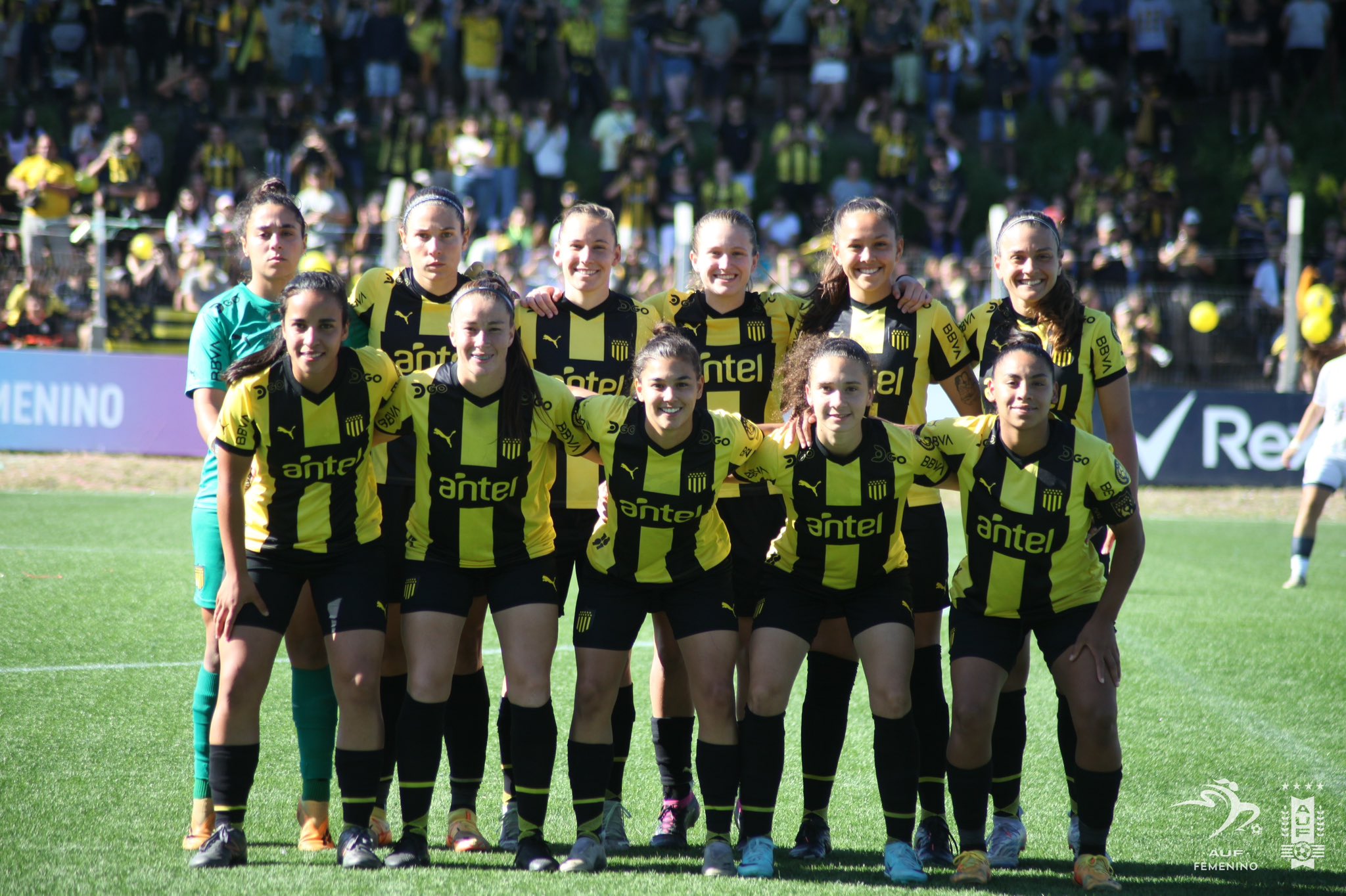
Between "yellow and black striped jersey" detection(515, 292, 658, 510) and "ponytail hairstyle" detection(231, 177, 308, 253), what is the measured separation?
0.82m

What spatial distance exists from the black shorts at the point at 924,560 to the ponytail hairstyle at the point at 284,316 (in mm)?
1990

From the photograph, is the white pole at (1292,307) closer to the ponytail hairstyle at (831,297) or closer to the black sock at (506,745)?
the ponytail hairstyle at (831,297)

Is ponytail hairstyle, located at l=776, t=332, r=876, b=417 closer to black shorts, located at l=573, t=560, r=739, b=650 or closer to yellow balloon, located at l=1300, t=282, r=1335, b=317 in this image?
black shorts, located at l=573, t=560, r=739, b=650

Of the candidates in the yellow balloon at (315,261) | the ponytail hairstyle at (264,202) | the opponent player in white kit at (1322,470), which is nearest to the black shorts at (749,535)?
the ponytail hairstyle at (264,202)

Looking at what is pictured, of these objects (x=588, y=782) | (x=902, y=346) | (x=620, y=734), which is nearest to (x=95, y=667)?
(x=620, y=734)

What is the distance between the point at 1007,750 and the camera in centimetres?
414

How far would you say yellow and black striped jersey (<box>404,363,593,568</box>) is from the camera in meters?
3.83

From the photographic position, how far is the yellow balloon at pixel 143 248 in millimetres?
13859

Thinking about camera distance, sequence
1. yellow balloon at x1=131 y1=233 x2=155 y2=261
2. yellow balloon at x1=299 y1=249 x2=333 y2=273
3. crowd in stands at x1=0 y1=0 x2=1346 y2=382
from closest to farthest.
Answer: yellow balloon at x1=299 y1=249 x2=333 y2=273 < yellow balloon at x1=131 y1=233 x2=155 y2=261 < crowd in stands at x1=0 y1=0 x2=1346 y2=382

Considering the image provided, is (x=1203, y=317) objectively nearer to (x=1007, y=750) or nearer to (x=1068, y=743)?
(x=1068, y=743)

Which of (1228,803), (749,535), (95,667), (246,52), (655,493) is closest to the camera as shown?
(655,493)

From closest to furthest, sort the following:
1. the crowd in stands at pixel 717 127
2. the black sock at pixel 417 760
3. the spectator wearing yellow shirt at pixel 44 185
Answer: the black sock at pixel 417 760
the spectator wearing yellow shirt at pixel 44 185
the crowd in stands at pixel 717 127

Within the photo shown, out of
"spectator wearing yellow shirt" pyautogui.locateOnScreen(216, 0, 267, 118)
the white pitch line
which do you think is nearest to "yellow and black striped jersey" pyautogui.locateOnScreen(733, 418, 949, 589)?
the white pitch line

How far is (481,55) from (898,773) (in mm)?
17023
